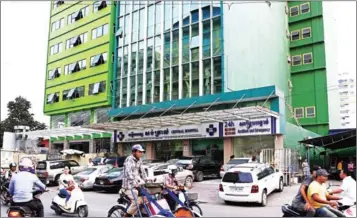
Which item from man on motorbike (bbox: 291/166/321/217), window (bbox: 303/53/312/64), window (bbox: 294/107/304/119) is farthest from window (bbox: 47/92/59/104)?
man on motorbike (bbox: 291/166/321/217)

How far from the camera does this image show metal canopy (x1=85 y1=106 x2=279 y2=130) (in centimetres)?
2064

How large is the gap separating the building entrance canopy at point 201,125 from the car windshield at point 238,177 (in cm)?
750

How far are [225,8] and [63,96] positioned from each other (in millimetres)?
20320

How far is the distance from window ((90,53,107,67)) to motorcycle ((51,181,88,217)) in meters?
27.2

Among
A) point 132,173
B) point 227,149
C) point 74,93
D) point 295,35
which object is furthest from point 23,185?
point 295,35

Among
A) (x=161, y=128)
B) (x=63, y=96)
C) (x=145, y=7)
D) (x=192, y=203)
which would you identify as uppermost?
(x=145, y=7)

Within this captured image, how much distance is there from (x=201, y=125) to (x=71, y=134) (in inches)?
651

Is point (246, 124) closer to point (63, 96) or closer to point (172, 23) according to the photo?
point (172, 23)

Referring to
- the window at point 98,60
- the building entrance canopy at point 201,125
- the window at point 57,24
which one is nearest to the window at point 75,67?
the window at point 98,60

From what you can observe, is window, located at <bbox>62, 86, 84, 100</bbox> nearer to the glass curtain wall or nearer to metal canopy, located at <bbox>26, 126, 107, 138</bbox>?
metal canopy, located at <bbox>26, 126, 107, 138</bbox>

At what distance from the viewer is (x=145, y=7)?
33594 millimetres

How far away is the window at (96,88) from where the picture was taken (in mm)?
35469

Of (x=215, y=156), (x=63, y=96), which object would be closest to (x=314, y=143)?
(x=215, y=156)

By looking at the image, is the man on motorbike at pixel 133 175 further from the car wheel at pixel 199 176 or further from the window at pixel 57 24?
the window at pixel 57 24
